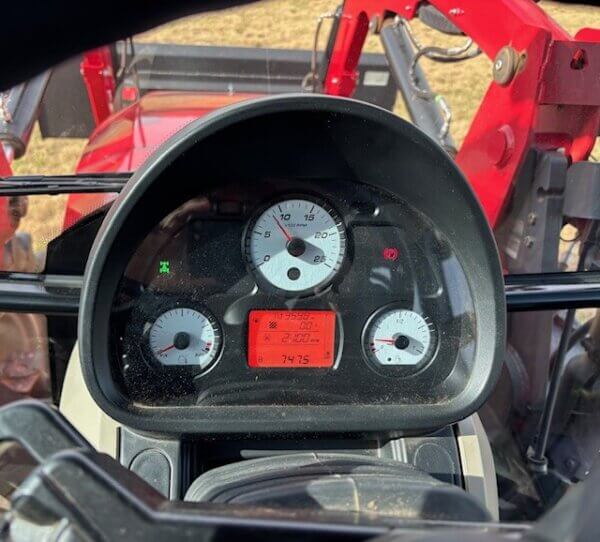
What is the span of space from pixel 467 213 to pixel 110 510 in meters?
0.85

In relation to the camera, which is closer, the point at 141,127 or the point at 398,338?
the point at 398,338

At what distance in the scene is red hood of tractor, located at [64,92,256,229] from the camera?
92.8 inches

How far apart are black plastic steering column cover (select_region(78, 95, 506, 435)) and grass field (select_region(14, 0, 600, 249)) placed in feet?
0.56

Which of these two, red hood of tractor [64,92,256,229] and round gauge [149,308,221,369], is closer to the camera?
round gauge [149,308,221,369]

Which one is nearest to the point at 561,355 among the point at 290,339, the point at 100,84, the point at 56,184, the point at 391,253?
the point at 391,253

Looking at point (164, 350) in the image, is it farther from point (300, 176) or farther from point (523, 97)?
point (523, 97)

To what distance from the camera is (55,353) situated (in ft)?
5.83

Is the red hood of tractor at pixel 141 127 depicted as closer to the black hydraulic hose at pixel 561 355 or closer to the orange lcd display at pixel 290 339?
the orange lcd display at pixel 290 339

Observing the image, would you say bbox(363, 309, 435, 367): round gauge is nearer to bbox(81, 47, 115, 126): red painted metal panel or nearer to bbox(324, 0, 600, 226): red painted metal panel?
bbox(324, 0, 600, 226): red painted metal panel

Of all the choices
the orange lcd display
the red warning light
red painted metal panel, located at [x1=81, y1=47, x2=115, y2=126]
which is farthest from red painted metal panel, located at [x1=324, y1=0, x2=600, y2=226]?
red painted metal panel, located at [x1=81, y1=47, x2=115, y2=126]

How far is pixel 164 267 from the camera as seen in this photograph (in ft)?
4.45

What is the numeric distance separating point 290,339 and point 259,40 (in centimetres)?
167

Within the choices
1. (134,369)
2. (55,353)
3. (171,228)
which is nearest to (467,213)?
(171,228)

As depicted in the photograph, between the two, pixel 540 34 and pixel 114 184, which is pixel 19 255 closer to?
pixel 114 184
